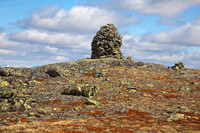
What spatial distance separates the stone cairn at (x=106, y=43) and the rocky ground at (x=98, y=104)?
23.4m

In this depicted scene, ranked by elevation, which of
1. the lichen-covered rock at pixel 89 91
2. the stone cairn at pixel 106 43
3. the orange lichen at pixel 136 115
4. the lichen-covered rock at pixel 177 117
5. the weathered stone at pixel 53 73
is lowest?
the orange lichen at pixel 136 115

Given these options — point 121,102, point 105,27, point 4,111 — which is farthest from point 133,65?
point 4,111

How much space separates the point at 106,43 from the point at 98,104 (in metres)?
51.4

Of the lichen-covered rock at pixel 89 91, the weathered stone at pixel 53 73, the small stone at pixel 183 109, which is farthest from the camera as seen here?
the weathered stone at pixel 53 73

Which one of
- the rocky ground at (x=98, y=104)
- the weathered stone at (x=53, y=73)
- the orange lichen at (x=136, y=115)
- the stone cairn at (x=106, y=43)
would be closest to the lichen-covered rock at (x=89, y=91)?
the rocky ground at (x=98, y=104)

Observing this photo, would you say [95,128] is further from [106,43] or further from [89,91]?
[106,43]

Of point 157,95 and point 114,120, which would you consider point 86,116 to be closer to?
point 114,120

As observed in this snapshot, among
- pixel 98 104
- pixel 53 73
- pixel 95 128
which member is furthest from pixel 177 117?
pixel 53 73

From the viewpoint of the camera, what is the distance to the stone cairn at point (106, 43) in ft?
258

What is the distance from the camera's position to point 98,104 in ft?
98.8

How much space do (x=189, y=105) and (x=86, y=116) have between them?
1789 cm

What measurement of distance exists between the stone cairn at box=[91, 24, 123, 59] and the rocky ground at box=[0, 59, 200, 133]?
23391mm

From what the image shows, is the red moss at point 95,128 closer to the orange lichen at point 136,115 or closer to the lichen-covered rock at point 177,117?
the orange lichen at point 136,115

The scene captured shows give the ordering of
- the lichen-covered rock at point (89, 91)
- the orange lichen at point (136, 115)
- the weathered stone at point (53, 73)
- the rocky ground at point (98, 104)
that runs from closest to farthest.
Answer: the rocky ground at point (98, 104) → the orange lichen at point (136, 115) → the lichen-covered rock at point (89, 91) → the weathered stone at point (53, 73)
